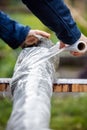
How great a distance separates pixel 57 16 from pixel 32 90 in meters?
0.52

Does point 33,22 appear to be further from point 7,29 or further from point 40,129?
point 40,129

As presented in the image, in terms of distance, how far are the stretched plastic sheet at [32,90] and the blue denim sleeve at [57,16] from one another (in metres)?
0.17

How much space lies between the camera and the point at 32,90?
2.28 m

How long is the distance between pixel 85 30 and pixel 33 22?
10.5ft

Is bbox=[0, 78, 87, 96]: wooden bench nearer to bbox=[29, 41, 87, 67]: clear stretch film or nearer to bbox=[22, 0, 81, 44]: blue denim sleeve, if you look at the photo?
bbox=[29, 41, 87, 67]: clear stretch film

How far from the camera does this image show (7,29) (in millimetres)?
3203

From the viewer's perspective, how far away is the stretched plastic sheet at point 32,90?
1975mm

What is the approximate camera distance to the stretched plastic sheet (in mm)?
1975

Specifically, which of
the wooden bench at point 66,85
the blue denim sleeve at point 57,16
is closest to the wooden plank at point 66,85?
the wooden bench at point 66,85

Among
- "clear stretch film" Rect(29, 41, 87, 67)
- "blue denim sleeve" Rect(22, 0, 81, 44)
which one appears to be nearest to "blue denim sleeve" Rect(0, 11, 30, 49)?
"clear stretch film" Rect(29, 41, 87, 67)

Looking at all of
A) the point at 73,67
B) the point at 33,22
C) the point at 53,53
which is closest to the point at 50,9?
the point at 53,53

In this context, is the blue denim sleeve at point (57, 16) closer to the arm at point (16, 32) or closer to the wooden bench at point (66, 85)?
the wooden bench at point (66, 85)

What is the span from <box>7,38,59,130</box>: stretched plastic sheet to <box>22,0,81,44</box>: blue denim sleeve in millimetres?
174

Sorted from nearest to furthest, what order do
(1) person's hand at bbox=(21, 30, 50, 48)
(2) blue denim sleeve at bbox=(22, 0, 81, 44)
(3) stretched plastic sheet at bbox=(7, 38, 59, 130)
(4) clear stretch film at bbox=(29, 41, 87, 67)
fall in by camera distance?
(3) stretched plastic sheet at bbox=(7, 38, 59, 130) → (2) blue denim sleeve at bbox=(22, 0, 81, 44) → (4) clear stretch film at bbox=(29, 41, 87, 67) → (1) person's hand at bbox=(21, 30, 50, 48)
